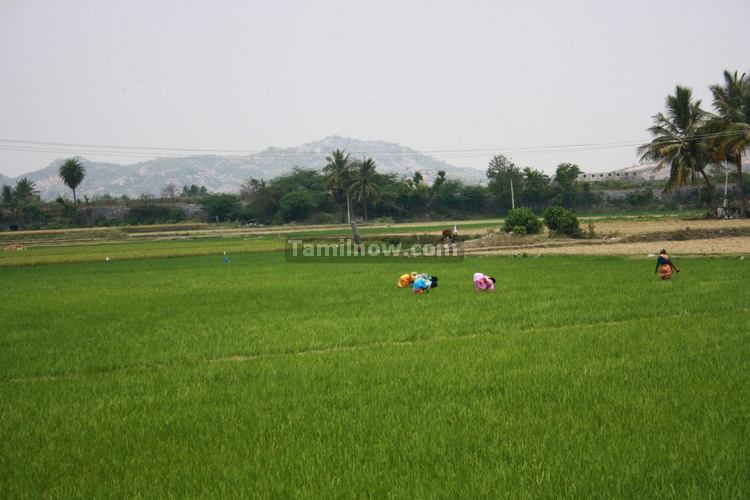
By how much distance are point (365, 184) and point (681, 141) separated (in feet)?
143

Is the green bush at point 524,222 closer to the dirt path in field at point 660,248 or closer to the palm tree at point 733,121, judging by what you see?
the dirt path in field at point 660,248

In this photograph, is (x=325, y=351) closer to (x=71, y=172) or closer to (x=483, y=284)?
(x=483, y=284)

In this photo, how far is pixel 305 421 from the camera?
5.69m

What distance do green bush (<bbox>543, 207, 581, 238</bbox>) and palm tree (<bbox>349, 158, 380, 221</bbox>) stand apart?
4518cm

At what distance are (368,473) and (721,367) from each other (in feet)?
15.0

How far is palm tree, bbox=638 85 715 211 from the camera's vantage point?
44344mm

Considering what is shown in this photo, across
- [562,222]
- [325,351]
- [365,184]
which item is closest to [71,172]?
[365,184]

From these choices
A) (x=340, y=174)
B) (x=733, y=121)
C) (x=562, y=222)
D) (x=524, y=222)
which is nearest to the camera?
(x=562, y=222)

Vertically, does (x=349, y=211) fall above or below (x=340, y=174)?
below

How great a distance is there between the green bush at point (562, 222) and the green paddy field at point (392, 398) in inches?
893

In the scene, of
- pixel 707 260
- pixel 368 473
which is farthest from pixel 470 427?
pixel 707 260

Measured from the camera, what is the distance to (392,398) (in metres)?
6.29

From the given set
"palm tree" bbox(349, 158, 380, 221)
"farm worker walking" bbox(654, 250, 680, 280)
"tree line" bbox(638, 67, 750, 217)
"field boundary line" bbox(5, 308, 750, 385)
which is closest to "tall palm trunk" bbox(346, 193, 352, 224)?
"palm tree" bbox(349, 158, 380, 221)

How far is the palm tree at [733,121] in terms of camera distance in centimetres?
4041
